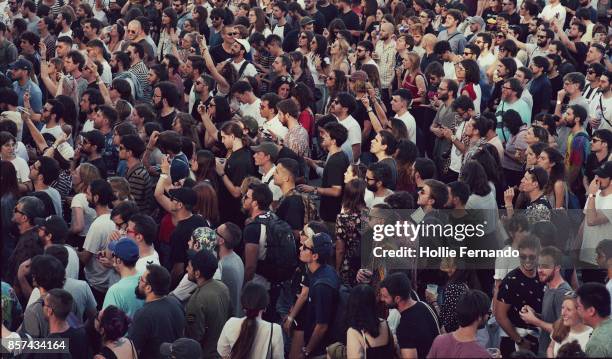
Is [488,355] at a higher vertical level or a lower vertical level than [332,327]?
higher

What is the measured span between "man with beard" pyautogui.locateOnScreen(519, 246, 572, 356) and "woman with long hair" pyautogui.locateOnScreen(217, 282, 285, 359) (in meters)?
1.74

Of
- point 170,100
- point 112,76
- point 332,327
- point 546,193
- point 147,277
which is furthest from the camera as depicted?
point 112,76

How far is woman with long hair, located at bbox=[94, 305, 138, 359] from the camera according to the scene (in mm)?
7684

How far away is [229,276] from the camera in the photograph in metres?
9.21

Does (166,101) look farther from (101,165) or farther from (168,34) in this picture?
(168,34)

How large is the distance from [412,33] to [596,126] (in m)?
4.00

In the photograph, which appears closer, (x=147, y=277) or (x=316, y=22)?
(x=147, y=277)

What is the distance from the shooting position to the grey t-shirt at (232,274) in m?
9.21

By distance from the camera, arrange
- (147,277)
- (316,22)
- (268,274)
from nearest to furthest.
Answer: (147,277)
(268,274)
(316,22)

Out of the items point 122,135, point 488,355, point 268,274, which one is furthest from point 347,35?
point 488,355

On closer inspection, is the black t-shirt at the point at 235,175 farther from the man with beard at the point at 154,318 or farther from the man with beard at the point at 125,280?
the man with beard at the point at 154,318

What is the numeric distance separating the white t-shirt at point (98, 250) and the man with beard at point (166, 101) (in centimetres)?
323

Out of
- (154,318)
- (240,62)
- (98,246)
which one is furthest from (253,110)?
(154,318)

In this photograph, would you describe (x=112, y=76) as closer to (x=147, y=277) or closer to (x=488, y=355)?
(x=147, y=277)
